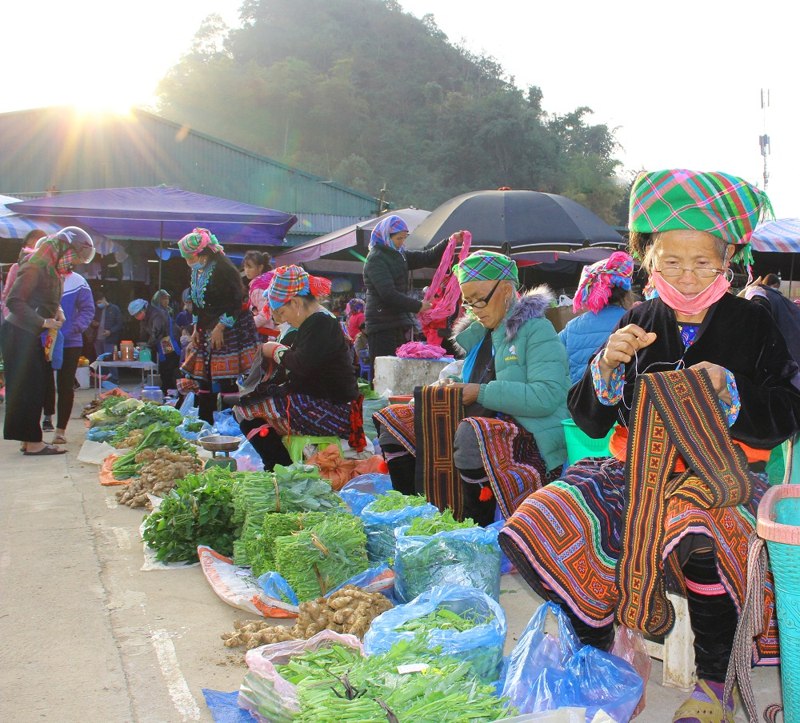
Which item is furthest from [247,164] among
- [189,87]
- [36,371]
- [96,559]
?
[189,87]

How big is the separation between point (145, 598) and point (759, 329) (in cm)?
254

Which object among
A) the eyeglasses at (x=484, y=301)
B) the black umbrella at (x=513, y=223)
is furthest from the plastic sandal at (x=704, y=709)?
the black umbrella at (x=513, y=223)

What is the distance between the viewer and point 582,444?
2.94 metres

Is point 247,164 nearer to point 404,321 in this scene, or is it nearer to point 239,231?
point 239,231

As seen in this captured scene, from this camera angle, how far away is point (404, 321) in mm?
6367

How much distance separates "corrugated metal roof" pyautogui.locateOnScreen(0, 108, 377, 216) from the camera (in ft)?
65.7

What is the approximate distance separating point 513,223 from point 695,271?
6.13 metres

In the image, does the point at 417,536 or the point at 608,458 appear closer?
the point at 608,458

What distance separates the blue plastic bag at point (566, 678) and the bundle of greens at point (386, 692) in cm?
9

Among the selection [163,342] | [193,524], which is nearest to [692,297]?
[193,524]

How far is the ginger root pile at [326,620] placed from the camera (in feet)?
8.23

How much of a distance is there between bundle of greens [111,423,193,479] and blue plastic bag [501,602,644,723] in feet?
12.9

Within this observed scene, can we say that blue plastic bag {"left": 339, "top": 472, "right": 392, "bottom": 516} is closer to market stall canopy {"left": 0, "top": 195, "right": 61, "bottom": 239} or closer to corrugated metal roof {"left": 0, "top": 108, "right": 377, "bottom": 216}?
market stall canopy {"left": 0, "top": 195, "right": 61, "bottom": 239}

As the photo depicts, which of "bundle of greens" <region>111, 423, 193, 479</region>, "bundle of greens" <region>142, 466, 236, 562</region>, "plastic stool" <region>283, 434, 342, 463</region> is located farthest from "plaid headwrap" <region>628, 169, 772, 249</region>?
"bundle of greens" <region>111, 423, 193, 479</region>
